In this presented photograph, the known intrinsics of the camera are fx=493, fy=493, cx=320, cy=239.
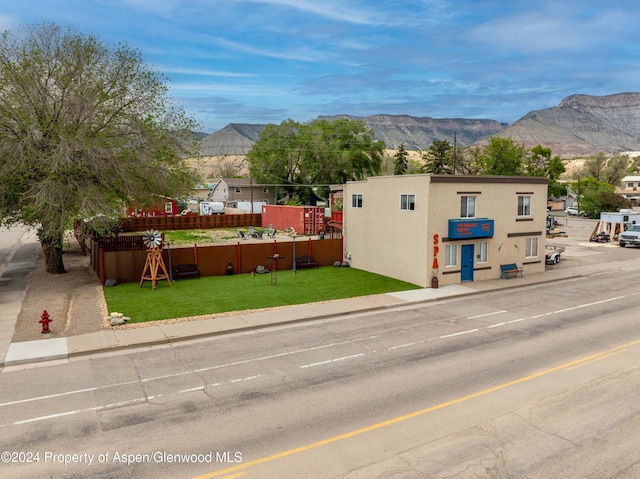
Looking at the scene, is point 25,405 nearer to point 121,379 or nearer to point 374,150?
point 121,379

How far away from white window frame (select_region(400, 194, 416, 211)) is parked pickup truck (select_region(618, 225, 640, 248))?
91.0 ft

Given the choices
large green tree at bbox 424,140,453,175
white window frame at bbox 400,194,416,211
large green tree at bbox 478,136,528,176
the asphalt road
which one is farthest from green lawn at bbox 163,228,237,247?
large green tree at bbox 478,136,528,176

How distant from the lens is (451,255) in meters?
26.2

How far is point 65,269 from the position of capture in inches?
1143

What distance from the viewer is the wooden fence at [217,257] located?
82.3 ft

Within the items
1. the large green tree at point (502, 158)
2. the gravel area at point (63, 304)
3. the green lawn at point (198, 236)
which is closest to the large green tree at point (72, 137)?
the gravel area at point (63, 304)

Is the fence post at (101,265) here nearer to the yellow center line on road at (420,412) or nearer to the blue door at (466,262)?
the blue door at (466,262)

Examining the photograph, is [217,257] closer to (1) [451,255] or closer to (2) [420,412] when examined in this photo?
(1) [451,255]

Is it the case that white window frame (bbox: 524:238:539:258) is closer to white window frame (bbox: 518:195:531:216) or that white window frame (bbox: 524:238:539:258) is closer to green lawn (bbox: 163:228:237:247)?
white window frame (bbox: 518:195:531:216)

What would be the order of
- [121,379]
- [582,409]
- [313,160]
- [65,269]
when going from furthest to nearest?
[313,160], [65,269], [121,379], [582,409]

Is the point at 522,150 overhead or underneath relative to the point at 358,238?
overhead

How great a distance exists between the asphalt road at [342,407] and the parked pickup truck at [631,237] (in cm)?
2999

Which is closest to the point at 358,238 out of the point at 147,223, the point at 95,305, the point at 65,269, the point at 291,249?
the point at 291,249

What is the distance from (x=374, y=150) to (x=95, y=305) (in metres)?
66.2
